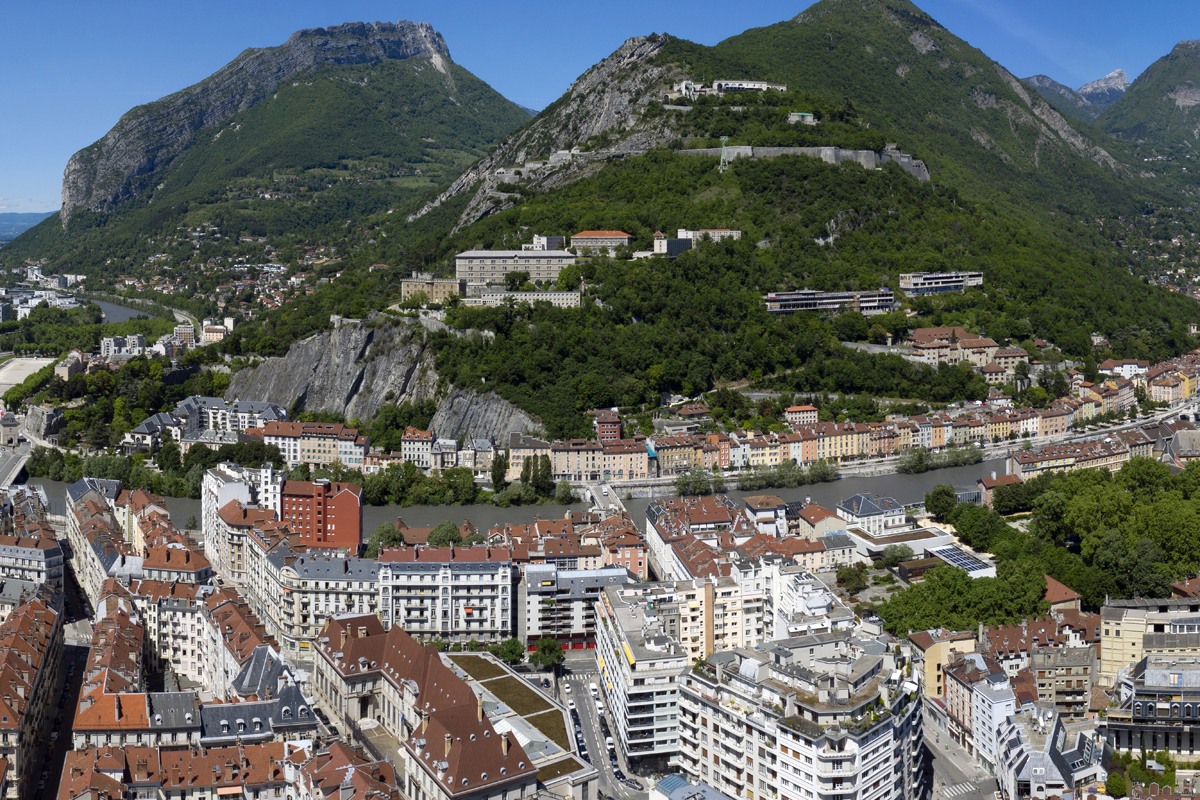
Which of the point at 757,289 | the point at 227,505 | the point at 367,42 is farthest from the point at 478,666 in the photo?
the point at 367,42

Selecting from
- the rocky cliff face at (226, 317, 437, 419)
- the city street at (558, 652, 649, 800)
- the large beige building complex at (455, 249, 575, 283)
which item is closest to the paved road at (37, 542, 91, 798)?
the city street at (558, 652, 649, 800)

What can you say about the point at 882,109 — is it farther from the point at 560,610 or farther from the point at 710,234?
the point at 560,610

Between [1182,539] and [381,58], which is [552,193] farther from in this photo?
[381,58]

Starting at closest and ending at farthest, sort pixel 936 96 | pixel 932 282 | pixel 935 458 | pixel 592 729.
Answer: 1. pixel 592 729
2. pixel 935 458
3. pixel 932 282
4. pixel 936 96

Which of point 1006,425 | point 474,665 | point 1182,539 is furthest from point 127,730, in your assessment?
point 1006,425

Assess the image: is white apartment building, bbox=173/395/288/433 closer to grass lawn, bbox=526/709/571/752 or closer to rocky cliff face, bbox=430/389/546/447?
rocky cliff face, bbox=430/389/546/447

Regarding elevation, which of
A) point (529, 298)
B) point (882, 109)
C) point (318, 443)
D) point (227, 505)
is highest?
point (882, 109)

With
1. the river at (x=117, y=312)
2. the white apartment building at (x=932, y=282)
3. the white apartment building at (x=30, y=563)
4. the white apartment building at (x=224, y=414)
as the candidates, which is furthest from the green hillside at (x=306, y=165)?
the white apartment building at (x=30, y=563)
